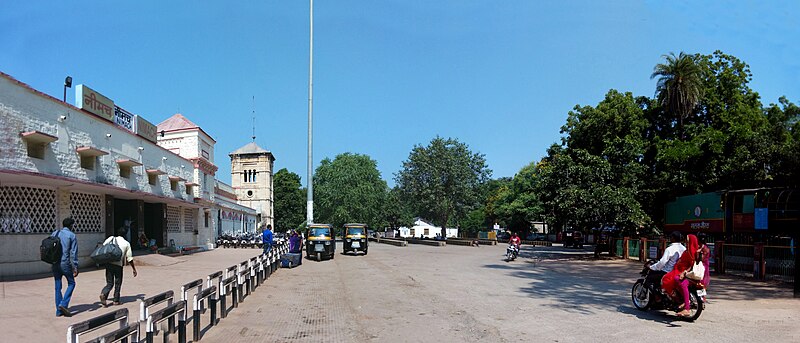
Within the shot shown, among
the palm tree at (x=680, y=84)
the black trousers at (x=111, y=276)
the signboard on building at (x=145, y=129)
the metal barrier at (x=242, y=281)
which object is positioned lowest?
the metal barrier at (x=242, y=281)

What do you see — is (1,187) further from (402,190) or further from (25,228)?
(402,190)

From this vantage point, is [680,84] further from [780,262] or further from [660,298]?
[660,298]

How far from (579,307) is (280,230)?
76512 millimetres

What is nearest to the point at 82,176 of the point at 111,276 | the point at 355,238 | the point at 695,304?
the point at 111,276

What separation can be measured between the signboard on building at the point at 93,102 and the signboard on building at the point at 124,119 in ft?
1.77

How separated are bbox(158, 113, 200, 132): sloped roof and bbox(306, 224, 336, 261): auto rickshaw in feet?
39.2

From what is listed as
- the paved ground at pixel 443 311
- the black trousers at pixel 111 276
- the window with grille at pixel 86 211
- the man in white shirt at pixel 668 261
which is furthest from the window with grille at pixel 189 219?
the man in white shirt at pixel 668 261

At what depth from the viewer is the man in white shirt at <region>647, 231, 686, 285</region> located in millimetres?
9516

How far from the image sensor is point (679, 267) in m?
9.34

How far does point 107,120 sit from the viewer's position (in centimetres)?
2098

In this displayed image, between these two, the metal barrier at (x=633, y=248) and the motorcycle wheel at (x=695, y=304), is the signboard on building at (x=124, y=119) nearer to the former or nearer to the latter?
the motorcycle wheel at (x=695, y=304)

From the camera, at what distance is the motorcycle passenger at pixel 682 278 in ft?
30.3

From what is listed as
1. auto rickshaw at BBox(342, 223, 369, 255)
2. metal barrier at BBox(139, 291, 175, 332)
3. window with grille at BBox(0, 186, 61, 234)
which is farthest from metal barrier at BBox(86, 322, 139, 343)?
auto rickshaw at BBox(342, 223, 369, 255)

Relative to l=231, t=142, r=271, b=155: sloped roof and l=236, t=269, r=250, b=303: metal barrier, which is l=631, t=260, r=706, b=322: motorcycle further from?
l=231, t=142, r=271, b=155: sloped roof
